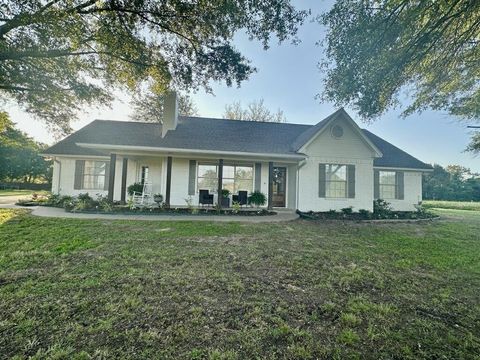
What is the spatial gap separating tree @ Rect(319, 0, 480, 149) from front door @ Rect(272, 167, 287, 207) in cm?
710

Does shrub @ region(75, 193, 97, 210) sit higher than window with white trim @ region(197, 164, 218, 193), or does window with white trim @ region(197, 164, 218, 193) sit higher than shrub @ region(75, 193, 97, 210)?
window with white trim @ region(197, 164, 218, 193)

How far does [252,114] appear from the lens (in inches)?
1037

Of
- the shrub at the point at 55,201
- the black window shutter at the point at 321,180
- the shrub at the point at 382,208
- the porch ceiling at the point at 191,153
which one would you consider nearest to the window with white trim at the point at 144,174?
the porch ceiling at the point at 191,153

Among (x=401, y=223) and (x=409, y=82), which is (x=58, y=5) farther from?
(x=401, y=223)

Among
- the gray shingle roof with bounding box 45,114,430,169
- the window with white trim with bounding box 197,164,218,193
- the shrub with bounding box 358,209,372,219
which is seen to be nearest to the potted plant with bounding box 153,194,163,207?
the window with white trim with bounding box 197,164,218,193

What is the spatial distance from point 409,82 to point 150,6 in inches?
302

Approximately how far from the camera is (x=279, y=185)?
42.5 feet

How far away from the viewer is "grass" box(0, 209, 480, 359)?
2189 millimetres

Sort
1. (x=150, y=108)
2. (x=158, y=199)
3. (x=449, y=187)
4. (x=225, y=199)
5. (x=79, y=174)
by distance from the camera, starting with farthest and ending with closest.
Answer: (x=449, y=187) < (x=150, y=108) < (x=79, y=174) < (x=225, y=199) < (x=158, y=199)

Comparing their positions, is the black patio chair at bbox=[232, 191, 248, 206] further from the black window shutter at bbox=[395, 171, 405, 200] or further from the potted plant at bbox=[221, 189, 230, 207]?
the black window shutter at bbox=[395, 171, 405, 200]

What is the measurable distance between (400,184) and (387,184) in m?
0.76

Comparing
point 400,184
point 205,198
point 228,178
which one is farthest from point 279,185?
point 400,184

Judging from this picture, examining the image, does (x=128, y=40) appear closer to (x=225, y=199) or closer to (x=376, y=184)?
(x=225, y=199)

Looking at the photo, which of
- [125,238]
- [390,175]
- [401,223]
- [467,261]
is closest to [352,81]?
[467,261]
